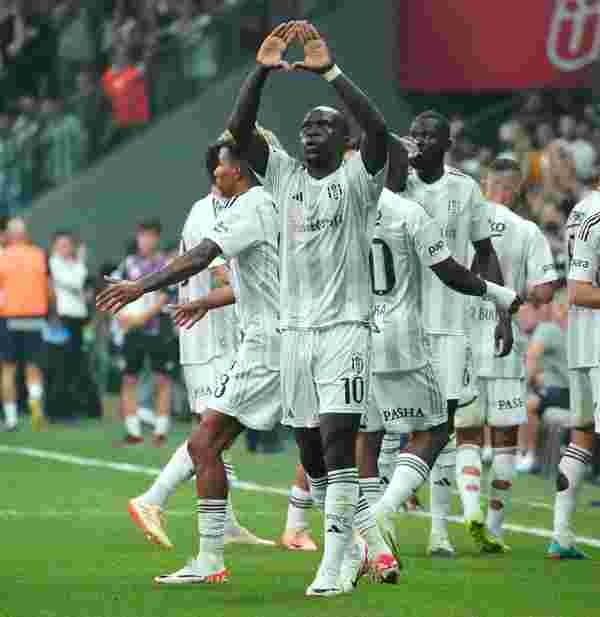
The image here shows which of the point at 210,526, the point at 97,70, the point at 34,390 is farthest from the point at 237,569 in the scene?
→ the point at 97,70

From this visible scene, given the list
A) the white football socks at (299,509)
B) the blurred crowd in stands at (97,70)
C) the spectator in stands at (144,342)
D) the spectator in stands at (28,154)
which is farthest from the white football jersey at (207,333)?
the spectator in stands at (28,154)

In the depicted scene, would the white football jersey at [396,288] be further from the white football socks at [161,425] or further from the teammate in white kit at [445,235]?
the white football socks at [161,425]

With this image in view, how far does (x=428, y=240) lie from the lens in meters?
10.5

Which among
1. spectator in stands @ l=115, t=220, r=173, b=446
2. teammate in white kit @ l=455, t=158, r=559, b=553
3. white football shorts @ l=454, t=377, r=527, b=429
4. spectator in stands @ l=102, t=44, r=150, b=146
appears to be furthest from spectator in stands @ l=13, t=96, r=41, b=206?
white football shorts @ l=454, t=377, r=527, b=429

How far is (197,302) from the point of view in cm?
1059

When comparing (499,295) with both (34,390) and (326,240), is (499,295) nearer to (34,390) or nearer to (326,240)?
(326,240)

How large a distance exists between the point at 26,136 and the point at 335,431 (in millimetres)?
20816

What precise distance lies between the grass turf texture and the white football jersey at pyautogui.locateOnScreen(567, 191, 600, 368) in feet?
3.92

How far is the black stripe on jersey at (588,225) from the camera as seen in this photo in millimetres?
10719

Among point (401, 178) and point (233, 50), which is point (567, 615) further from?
point (233, 50)

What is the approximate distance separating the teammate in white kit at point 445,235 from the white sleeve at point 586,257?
1.00 metres

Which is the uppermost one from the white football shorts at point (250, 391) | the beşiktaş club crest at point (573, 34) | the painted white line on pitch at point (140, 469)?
the beşiktaş club crest at point (573, 34)

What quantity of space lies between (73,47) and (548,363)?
53.0ft

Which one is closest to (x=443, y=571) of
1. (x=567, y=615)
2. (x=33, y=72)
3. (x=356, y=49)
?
(x=567, y=615)
